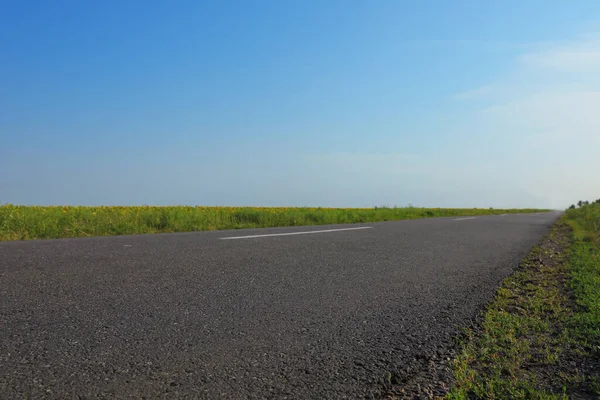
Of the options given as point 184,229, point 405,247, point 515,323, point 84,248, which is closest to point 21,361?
point 515,323

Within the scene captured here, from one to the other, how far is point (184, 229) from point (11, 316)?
8762mm

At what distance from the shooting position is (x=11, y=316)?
9.93 feet

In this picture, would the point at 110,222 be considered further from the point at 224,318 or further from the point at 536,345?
the point at 536,345

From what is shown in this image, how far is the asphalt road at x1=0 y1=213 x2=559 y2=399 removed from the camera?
2.09 metres

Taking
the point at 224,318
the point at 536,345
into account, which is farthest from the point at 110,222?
the point at 536,345

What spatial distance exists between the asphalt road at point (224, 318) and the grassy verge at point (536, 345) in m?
0.21

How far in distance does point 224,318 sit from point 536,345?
1888 mm

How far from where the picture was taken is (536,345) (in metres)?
2.70

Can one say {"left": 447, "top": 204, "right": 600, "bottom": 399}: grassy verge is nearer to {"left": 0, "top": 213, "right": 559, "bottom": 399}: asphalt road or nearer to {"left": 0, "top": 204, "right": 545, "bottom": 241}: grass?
{"left": 0, "top": 213, "right": 559, "bottom": 399}: asphalt road

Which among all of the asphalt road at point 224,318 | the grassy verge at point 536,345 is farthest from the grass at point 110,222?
the grassy verge at point 536,345

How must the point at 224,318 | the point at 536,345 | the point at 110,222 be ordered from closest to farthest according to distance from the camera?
1. the point at 536,345
2. the point at 224,318
3. the point at 110,222

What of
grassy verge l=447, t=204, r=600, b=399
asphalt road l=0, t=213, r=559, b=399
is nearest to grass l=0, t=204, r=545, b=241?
asphalt road l=0, t=213, r=559, b=399

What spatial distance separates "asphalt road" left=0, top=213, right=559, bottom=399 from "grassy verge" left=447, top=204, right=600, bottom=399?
0.70ft

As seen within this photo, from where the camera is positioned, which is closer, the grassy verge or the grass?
the grassy verge
